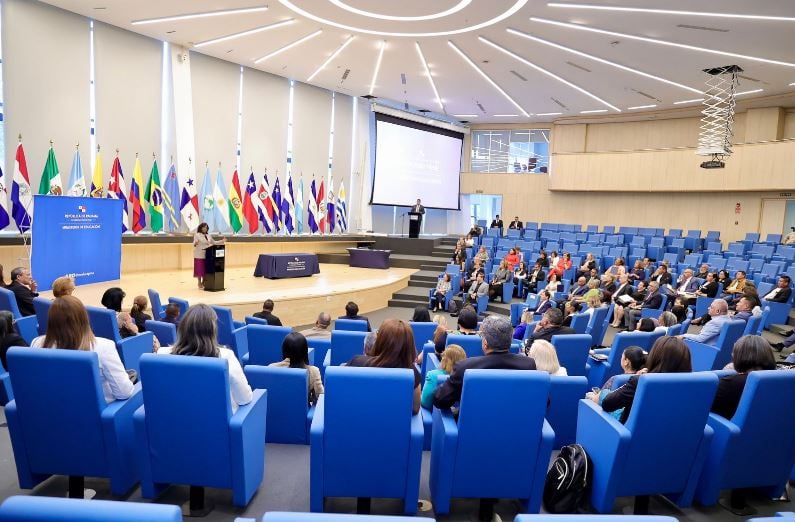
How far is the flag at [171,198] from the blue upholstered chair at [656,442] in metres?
10.9

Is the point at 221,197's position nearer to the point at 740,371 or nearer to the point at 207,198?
the point at 207,198

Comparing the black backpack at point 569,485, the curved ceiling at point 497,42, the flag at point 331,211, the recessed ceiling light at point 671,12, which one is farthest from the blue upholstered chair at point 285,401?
the flag at point 331,211

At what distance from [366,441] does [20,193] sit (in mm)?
8837

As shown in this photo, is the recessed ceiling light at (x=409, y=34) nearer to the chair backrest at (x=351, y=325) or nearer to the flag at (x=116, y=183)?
the flag at (x=116, y=183)

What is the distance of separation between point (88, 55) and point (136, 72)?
1.04 metres

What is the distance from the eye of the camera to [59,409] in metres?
2.57

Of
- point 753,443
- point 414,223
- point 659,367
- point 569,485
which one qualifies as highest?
point 414,223

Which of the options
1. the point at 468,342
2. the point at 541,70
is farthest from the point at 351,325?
the point at 541,70

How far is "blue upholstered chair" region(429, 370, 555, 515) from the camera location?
257 centimetres

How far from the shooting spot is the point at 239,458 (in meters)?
2.51

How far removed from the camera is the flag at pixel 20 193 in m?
8.59

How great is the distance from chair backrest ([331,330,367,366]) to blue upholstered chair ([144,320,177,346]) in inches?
55.8

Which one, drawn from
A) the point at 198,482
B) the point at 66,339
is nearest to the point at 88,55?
the point at 66,339

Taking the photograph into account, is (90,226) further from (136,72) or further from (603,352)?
(603,352)
